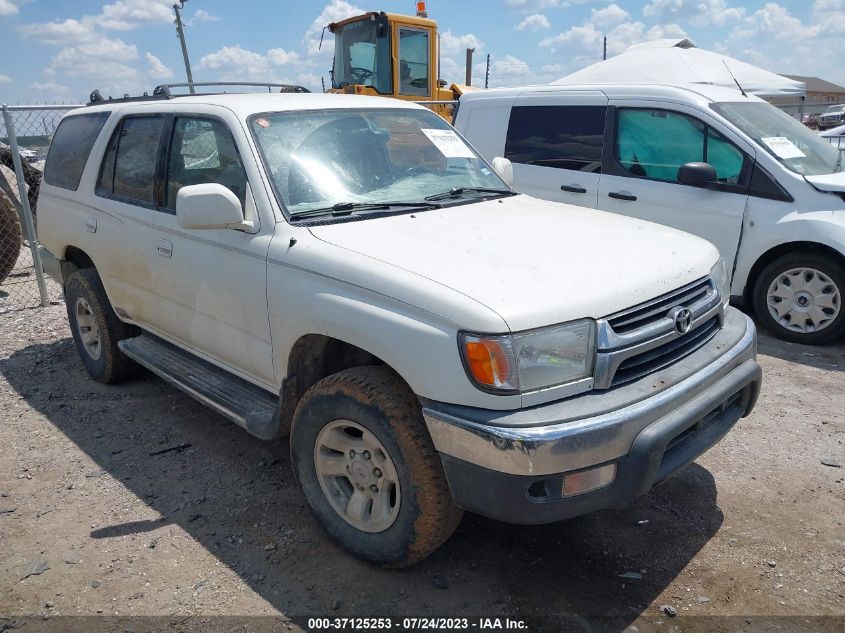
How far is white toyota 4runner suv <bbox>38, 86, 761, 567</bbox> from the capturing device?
2.42m

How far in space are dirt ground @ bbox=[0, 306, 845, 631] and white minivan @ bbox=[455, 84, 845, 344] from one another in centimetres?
151

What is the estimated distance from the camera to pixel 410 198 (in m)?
3.58

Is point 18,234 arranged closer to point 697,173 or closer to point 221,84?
point 221,84

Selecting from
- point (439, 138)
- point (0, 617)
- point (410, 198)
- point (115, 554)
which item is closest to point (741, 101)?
point (439, 138)

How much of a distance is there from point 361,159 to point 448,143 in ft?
2.49

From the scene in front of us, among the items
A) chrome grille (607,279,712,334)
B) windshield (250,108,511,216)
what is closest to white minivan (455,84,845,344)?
windshield (250,108,511,216)

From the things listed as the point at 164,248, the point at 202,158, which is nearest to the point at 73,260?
the point at 164,248

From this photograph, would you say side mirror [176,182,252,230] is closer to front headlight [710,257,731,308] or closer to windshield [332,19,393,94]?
front headlight [710,257,731,308]

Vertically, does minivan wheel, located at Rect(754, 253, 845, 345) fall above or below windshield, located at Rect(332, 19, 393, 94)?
below

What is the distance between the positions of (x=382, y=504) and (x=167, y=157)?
2433mm

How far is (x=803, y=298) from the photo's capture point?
5.60m

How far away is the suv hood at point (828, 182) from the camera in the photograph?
5.38m

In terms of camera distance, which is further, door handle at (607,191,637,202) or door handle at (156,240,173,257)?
door handle at (607,191,637,202)

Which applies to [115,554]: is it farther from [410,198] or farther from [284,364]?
[410,198]
